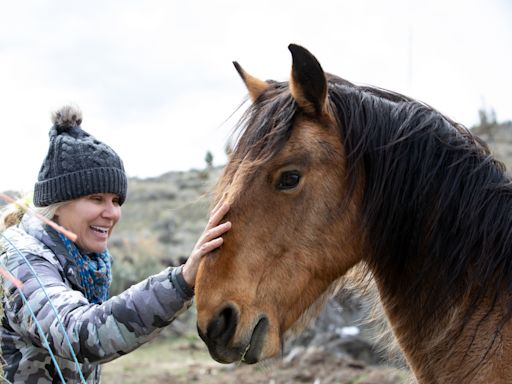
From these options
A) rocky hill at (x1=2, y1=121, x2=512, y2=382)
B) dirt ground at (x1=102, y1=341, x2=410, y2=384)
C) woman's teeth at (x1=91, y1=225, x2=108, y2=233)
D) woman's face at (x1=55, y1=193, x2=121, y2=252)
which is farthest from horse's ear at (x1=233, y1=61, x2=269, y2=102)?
dirt ground at (x1=102, y1=341, x2=410, y2=384)

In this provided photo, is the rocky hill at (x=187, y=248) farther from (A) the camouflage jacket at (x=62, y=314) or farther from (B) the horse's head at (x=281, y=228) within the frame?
(A) the camouflage jacket at (x=62, y=314)

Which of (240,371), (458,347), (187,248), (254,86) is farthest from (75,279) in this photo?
(187,248)

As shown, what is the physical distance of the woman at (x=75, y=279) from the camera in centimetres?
242

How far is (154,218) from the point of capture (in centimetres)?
2520

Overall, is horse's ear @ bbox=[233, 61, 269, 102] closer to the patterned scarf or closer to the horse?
the horse

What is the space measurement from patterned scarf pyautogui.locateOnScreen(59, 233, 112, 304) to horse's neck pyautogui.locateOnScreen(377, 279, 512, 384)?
137 cm

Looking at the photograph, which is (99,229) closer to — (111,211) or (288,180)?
(111,211)

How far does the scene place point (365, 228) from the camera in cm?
265

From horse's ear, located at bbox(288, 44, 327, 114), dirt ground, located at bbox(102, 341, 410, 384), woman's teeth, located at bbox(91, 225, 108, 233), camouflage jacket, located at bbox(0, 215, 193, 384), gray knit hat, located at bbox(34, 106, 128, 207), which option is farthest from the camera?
dirt ground, located at bbox(102, 341, 410, 384)

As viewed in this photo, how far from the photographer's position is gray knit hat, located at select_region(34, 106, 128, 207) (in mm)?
2871

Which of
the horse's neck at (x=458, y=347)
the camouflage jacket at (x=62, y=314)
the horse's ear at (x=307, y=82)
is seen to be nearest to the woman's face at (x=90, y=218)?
the camouflage jacket at (x=62, y=314)

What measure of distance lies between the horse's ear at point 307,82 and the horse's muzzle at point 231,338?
2.84 ft

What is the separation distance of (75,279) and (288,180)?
1.05m

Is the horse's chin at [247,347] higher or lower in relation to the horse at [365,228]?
lower
